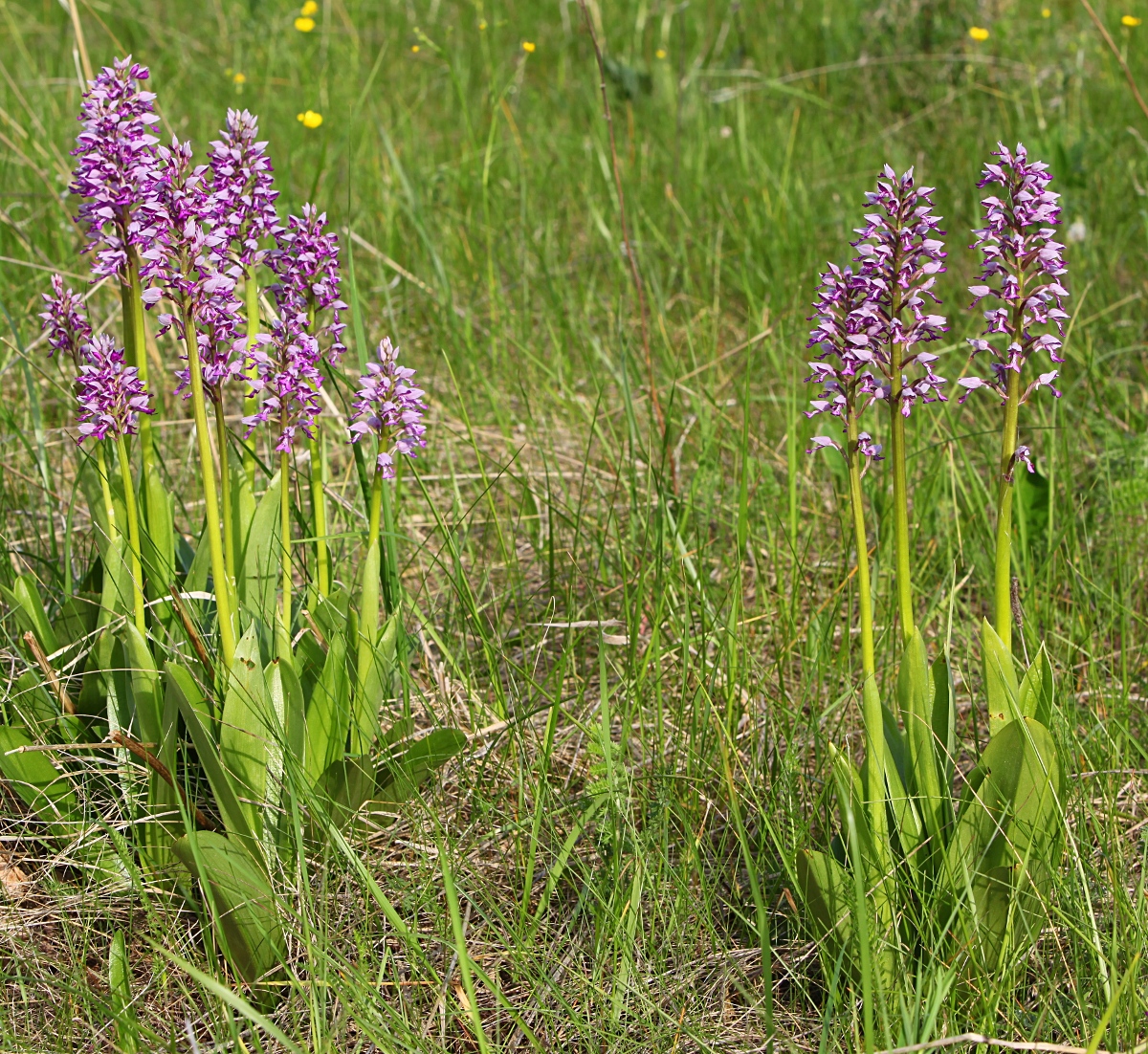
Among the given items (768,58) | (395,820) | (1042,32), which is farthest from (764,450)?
(1042,32)

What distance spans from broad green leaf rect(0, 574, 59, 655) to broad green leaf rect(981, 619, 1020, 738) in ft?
5.57

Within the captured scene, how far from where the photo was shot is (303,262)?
6.36 ft

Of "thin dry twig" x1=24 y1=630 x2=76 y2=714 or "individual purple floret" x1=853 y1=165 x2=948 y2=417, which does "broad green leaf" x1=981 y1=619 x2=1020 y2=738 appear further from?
"thin dry twig" x1=24 y1=630 x2=76 y2=714

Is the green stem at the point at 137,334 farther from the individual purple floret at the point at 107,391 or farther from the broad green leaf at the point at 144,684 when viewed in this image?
the broad green leaf at the point at 144,684

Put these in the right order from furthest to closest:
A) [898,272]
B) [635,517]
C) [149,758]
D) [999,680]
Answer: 1. [635,517]
2. [149,758]
3. [999,680]
4. [898,272]

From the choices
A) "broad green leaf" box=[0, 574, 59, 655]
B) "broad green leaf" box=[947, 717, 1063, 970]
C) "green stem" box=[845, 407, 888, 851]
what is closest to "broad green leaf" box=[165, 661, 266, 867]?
"broad green leaf" box=[0, 574, 59, 655]

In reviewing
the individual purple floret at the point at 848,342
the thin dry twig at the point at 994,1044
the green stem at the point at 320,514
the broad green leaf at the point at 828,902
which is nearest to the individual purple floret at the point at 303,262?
the green stem at the point at 320,514

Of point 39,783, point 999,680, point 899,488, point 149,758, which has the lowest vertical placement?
point 39,783

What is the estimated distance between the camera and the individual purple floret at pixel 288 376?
6.19 ft

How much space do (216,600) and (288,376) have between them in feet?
1.30

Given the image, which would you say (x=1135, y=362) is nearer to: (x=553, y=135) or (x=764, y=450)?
(x=764, y=450)

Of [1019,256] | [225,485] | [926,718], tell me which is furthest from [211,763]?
[1019,256]

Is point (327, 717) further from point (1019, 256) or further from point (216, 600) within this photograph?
point (1019, 256)

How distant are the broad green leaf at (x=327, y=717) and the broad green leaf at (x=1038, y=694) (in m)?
1.15
